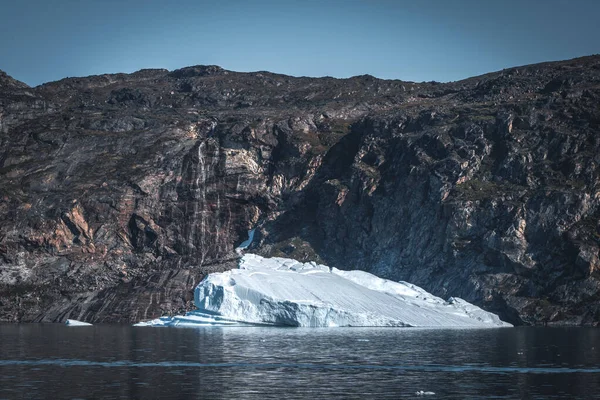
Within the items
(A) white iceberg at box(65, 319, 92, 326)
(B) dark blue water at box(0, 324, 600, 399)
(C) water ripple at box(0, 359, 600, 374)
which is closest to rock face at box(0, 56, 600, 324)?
(A) white iceberg at box(65, 319, 92, 326)

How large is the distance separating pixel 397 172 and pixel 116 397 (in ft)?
457

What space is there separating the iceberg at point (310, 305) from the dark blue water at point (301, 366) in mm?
18035

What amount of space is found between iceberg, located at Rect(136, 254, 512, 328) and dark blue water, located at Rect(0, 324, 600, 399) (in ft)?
59.2

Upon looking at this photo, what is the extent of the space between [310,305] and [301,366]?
Answer: 59.8 meters

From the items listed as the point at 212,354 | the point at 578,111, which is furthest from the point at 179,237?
the point at 212,354

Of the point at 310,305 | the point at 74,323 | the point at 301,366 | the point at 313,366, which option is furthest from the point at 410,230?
the point at 301,366

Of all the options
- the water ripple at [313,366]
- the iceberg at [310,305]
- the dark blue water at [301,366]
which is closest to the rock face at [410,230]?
the iceberg at [310,305]

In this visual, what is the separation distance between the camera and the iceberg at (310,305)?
135 metres

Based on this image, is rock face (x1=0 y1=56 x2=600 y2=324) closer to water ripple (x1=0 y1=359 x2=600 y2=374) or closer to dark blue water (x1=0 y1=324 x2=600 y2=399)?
dark blue water (x1=0 y1=324 x2=600 y2=399)

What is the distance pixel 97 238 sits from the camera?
189625mm

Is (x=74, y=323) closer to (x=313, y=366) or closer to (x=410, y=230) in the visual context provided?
(x=410, y=230)

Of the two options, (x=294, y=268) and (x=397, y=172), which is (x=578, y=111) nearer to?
(x=397, y=172)

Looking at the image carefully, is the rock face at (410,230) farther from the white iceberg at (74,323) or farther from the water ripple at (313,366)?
the water ripple at (313,366)

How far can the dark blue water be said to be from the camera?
195ft
